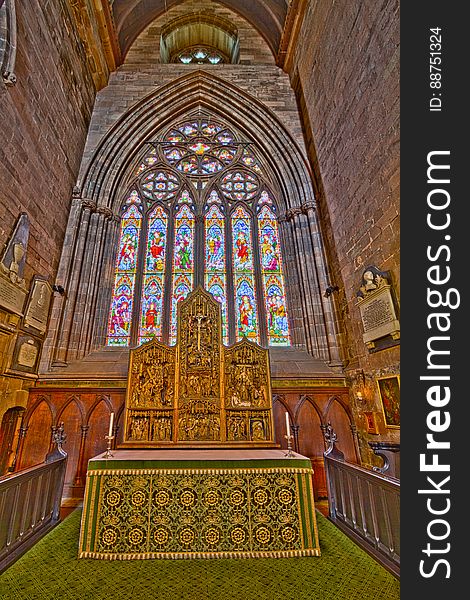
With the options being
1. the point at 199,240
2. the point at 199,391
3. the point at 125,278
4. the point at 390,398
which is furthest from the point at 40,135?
the point at 390,398

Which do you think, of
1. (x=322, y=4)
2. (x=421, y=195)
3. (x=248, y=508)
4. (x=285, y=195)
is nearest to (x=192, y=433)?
(x=248, y=508)

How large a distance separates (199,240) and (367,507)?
7.02 m

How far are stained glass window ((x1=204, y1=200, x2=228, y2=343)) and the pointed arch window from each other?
0.03 m

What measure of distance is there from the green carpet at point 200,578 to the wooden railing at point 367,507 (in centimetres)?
16

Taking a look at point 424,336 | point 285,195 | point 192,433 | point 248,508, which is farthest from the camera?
point 285,195

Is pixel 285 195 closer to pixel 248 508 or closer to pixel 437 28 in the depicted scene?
pixel 437 28

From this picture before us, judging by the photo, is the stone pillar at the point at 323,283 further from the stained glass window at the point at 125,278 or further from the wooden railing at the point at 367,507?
the stained glass window at the point at 125,278

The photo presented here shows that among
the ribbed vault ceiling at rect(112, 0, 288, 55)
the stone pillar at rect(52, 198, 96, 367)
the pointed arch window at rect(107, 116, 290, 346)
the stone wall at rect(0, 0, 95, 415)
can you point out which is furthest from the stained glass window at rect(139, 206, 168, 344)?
the ribbed vault ceiling at rect(112, 0, 288, 55)

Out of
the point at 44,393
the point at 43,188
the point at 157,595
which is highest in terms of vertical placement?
the point at 43,188

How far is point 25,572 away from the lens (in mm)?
2812

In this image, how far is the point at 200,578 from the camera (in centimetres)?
271

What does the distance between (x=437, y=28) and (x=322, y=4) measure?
662 centimetres

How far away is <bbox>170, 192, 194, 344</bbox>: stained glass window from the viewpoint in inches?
313

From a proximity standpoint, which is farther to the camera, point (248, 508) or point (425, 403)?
point (248, 508)
